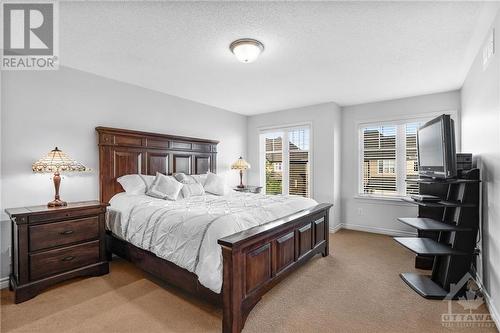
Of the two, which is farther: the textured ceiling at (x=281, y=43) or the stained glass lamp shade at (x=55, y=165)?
the stained glass lamp shade at (x=55, y=165)

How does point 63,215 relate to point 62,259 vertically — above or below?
above

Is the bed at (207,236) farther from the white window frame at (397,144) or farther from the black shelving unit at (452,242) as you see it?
the white window frame at (397,144)

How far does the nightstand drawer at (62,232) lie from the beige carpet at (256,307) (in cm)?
49

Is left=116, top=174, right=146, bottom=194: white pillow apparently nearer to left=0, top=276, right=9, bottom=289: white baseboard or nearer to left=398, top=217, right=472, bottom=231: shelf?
left=0, top=276, right=9, bottom=289: white baseboard

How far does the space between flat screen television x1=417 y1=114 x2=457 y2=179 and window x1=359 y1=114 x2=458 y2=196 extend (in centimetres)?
155

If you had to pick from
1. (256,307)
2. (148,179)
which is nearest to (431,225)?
(256,307)

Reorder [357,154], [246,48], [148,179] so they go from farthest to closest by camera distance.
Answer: [357,154] → [148,179] → [246,48]

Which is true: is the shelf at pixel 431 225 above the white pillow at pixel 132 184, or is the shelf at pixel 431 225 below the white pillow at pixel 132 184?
below

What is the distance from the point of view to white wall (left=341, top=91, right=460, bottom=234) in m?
4.32

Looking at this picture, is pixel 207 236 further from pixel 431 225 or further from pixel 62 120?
pixel 62 120

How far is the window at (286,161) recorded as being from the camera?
5391 mm

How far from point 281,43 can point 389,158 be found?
11.3 ft

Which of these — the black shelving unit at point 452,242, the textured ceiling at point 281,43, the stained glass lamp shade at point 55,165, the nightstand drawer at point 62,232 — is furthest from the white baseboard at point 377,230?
the stained glass lamp shade at point 55,165

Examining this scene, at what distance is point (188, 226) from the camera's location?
7.41 ft
